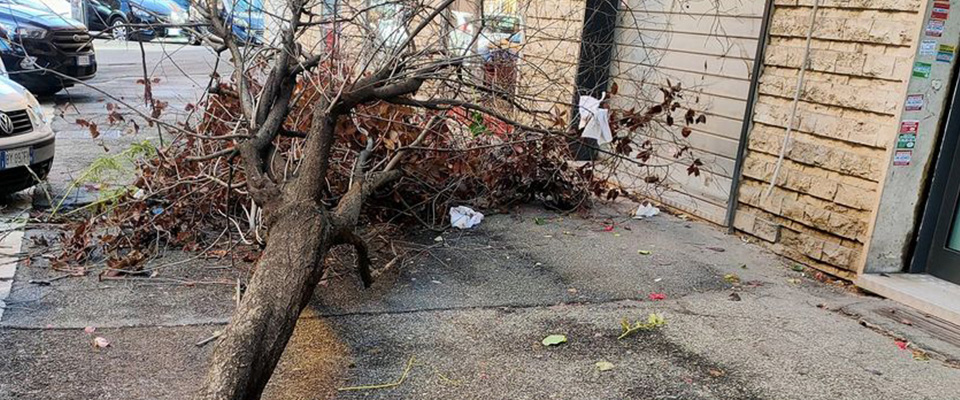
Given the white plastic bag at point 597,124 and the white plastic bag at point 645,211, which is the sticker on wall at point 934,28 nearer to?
the white plastic bag at point 597,124

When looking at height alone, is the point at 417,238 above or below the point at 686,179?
below

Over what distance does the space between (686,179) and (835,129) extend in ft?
5.85

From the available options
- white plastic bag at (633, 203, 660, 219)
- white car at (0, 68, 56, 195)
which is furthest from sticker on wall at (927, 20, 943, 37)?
white car at (0, 68, 56, 195)

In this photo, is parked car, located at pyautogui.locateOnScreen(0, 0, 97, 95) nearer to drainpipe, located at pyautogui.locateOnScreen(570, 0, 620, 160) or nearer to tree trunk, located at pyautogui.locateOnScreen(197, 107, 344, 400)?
drainpipe, located at pyautogui.locateOnScreen(570, 0, 620, 160)

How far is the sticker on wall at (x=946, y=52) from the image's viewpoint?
179 inches

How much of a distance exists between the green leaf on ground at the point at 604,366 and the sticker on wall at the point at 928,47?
286cm

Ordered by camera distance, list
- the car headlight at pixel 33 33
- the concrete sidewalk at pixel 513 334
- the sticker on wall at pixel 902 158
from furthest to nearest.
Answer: the car headlight at pixel 33 33 → the sticker on wall at pixel 902 158 → the concrete sidewalk at pixel 513 334

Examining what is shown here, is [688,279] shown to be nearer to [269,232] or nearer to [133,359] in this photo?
[269,232]

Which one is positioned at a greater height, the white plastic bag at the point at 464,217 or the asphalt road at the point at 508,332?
the white plastic bag at the point at 464,217

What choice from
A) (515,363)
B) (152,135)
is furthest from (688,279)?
(152,135)

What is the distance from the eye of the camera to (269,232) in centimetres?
379

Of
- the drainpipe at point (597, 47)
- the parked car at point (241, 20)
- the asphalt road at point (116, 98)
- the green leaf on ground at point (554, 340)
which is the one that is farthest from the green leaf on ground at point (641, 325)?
the asphalt road at point (116, 98)

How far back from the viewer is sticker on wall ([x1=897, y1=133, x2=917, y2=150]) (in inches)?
183

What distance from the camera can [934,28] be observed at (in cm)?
448
